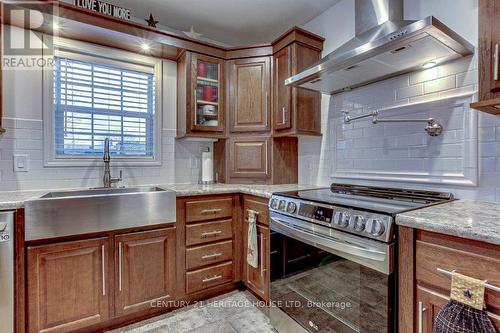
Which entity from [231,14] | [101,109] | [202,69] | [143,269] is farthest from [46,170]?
[231,14]

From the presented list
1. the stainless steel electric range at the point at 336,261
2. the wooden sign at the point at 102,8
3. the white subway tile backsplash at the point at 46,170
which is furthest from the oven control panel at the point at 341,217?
the wooden sign at the point at 102,8

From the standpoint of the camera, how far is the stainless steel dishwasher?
143 cm

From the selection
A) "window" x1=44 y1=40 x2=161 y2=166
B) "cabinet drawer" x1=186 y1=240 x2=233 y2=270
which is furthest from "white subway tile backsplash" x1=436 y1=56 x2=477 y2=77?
"window" x1=44 y1=40 x2=161 y2=166

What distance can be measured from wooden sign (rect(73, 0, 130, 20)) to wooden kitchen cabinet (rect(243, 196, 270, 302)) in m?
1.83

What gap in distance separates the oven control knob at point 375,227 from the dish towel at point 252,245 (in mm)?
1023

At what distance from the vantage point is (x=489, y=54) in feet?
3.94

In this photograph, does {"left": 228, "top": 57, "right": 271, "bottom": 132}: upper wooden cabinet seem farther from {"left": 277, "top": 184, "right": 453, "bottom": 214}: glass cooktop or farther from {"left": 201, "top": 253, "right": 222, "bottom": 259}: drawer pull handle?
{"left": 201, "top": 253, "right": 222, "bottom": 259}: drawer pull handle

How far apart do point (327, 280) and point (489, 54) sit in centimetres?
135

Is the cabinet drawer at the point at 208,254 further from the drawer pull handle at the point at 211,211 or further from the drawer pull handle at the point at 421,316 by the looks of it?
the drawer pull handle at the point at 421,316

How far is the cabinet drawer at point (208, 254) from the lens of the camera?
2.05 metres

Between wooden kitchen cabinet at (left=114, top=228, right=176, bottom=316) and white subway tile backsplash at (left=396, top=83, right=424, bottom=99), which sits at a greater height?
white subway tile backsplash at (left=396, top=83, right=424, bottom=99)

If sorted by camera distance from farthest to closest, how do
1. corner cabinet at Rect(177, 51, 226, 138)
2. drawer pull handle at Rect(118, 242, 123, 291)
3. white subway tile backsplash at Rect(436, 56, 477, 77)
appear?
1. corner cabinet at Rect(177, 51, 226, 138)
2. drawer pull handle at Rect(118, 242, 123, 291)
3. white subway tile backsplash at Rect(436, 56, 477, 77)

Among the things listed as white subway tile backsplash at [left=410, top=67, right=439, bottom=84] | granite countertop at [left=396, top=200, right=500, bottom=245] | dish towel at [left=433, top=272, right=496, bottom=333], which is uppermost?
white subway tile backsplash at [left=410, top=67, right=439, bottom=84]

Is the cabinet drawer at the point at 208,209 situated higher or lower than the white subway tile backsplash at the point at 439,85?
lower
